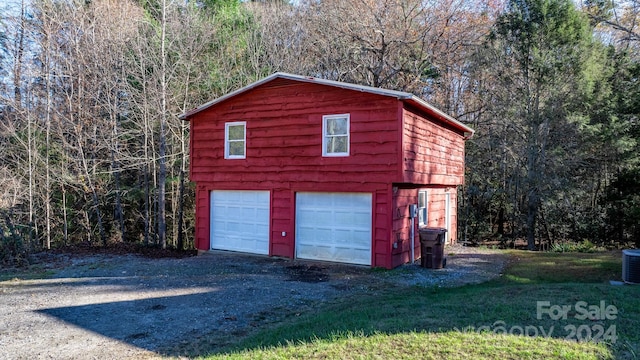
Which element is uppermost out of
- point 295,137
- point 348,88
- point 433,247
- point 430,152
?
point 348,88

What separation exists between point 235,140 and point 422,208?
5986 mm

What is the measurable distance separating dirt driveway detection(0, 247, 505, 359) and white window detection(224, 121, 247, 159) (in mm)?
2989

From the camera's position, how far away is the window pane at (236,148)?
12773 millimetres

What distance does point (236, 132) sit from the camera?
42.2 ft

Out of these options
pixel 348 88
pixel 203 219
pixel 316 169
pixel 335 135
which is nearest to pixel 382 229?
pixel 316 169

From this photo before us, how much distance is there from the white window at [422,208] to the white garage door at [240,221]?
14.8ft

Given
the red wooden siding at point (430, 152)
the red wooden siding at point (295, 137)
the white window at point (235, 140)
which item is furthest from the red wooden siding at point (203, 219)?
the red wooden siding at point (430, 152)

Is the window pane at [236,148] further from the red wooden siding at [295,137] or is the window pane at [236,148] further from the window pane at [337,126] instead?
the window pane at [337,126]

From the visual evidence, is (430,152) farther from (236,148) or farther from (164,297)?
(164,297)

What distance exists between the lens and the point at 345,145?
11.2 m

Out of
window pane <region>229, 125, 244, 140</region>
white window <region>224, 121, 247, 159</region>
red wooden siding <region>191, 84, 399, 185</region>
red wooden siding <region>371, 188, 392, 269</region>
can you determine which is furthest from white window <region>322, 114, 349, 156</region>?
window pane <region>229, 125, 244, 140</region>

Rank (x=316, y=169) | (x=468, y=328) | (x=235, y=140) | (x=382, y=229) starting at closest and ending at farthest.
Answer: (x=468, y=328)
(x=382, y=229)
(x=316, y=169)
(x=235, y=140)

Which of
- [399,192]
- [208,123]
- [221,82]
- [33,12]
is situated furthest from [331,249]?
[33,12]

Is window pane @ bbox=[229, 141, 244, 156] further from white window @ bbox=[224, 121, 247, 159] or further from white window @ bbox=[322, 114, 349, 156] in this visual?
white window @ bbox=[322, 114, 349, 156]
